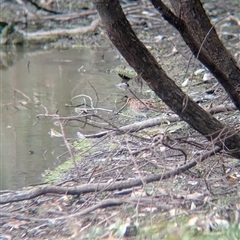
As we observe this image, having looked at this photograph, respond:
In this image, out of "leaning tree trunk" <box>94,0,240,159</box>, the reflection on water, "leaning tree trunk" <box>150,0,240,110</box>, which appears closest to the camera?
"leaning tree trunk" <box>94,0,240,159</box>


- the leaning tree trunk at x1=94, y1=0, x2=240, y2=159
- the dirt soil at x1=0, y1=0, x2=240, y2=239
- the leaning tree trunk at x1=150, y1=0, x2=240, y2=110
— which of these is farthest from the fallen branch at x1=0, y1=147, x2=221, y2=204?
the leaning tree trunk at x1=150, y1=0, x2=240, y2=110

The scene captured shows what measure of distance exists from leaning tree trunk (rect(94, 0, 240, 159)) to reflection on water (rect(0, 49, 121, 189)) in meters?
2.21

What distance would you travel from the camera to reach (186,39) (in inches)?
164

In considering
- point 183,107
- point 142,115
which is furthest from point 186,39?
point 142,115

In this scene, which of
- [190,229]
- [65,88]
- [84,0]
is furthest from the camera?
[84,0]

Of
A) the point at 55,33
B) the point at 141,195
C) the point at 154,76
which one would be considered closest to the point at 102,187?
the point at 141,195

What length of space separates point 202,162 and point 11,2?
11.3m

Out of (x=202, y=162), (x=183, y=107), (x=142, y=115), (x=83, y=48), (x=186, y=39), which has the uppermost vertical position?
(x=186, y=39)

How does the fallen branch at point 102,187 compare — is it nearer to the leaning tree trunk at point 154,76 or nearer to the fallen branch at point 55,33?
the leaning tree trunk at point 154,76

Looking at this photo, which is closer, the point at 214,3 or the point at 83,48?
the point at 83,48

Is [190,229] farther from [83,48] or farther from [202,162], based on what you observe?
[83,48]

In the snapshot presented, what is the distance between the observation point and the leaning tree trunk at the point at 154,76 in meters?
3.96

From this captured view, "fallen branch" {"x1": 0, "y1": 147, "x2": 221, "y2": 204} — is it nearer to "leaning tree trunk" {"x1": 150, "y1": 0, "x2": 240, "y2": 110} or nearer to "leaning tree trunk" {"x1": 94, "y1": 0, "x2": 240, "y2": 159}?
"leaning tree trunk" {"x1": 94, "y1": 0, "x2": 240, "y2": 159}

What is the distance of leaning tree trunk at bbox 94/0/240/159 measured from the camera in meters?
3.96
